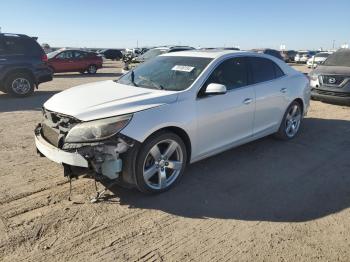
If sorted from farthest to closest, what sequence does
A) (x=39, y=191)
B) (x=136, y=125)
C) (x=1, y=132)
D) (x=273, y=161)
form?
(x=1, y=132) → (x=273, y=161) → (x=39, y=191) → (x=136, y=125)

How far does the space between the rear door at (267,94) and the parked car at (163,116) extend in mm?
17

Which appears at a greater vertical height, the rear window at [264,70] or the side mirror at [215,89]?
the rear window at [264,70]

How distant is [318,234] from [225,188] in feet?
4.23

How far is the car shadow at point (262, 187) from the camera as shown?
4020mm

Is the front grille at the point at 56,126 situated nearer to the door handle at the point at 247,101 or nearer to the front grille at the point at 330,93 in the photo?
the door handle at the point at 247,101

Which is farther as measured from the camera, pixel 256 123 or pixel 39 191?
pixel 256 123

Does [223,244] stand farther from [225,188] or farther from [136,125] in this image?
[136,125]

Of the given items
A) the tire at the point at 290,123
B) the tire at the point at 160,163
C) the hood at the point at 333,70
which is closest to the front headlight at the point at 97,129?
the tire at the point at 160,163

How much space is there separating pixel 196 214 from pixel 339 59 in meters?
9.76

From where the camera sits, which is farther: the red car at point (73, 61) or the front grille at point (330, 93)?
the red car at point (73, 61)

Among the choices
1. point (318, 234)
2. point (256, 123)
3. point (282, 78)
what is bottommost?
point (318, 234)

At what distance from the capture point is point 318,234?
3.58 meters

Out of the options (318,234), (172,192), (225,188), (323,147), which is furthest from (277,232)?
(323,147)

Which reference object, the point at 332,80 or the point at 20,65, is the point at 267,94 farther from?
the point at 20,65
